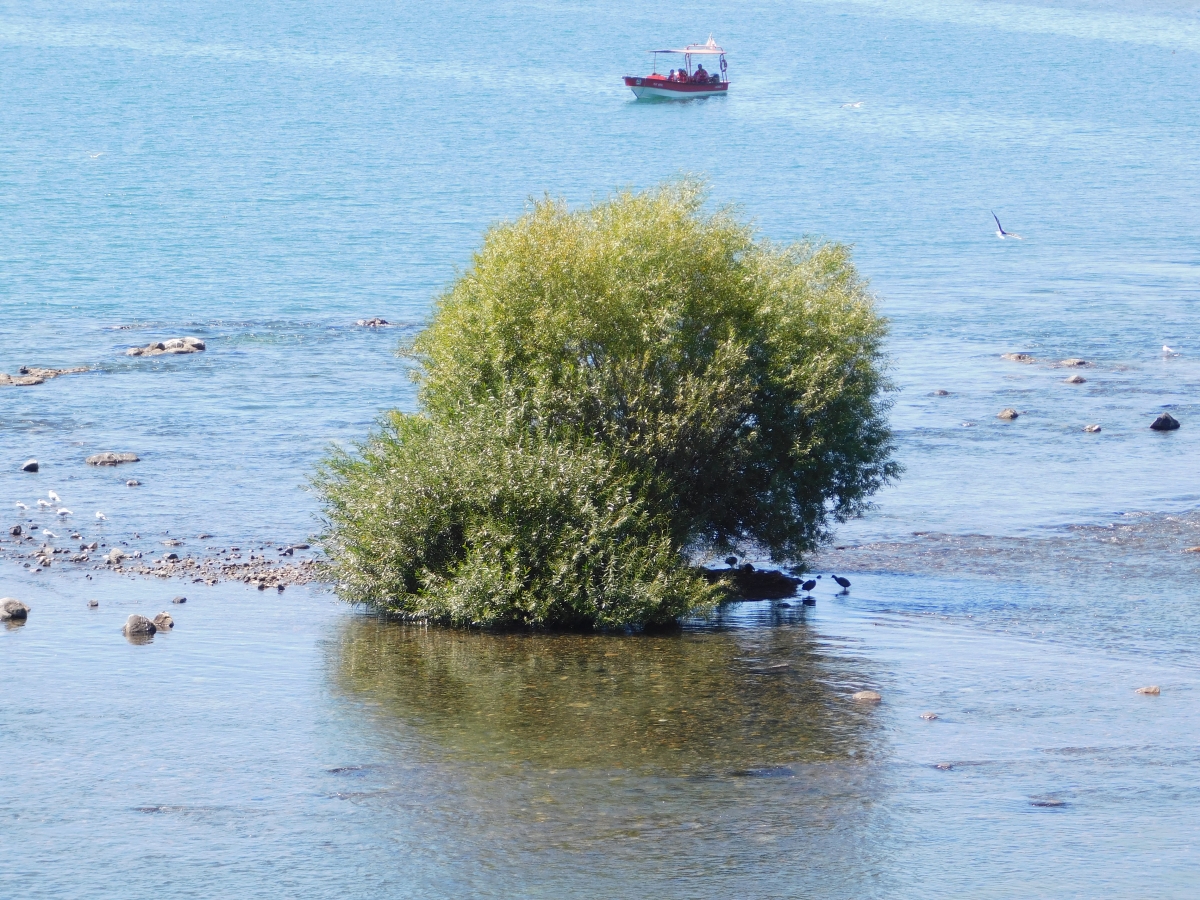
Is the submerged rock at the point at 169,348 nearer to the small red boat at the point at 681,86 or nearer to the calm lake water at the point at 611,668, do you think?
the calm lake water at the point at 611,668

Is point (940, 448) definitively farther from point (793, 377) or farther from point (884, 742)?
point (884, 742)

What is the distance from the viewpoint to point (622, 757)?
2881 cm

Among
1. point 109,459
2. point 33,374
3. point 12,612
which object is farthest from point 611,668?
point 33,374

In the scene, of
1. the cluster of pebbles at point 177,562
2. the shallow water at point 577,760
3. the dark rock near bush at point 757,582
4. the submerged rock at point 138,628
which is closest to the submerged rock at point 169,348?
the cluster of pebbles at point 177,562

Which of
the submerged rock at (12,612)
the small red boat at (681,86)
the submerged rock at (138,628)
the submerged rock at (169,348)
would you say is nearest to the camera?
the submerged rock at (138,628)

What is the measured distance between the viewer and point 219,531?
150 ft

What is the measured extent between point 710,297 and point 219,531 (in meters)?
16.4

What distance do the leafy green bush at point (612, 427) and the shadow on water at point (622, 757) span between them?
5.33 ft

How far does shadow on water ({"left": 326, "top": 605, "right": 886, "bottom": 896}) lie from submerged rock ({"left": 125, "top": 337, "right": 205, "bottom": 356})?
1636 inches

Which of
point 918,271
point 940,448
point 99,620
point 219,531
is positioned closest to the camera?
point 99,620

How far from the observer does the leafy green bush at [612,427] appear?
118 ft

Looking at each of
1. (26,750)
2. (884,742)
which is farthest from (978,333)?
(26,750)

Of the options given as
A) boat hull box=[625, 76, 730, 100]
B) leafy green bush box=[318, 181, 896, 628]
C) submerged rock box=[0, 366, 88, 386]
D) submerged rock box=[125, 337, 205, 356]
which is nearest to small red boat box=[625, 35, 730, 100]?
boat hull box=[625, 76, 730, 100]

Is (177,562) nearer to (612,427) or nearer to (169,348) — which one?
(612,427)
